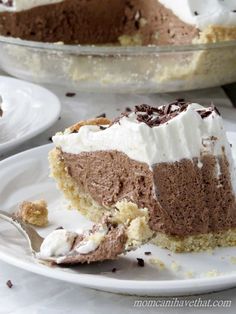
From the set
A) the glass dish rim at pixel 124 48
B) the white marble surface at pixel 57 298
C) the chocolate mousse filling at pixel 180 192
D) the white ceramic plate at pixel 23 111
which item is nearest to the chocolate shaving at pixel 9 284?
the white marble surface at pixel 57 298

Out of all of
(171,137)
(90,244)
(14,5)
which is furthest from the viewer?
(14,5)

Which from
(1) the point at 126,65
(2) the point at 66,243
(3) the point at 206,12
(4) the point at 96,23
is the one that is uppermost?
(4) the point at 96,23

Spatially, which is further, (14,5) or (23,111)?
(14,5)

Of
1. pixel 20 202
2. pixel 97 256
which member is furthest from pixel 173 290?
pixel 20 202

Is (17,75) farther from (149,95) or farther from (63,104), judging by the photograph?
(149,95)

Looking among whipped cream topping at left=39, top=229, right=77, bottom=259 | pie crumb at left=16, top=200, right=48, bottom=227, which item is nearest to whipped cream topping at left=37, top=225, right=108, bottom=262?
whipped cream topping at left=39, top=229, right=77, bottom=259

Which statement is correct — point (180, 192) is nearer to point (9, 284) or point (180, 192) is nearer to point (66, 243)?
point (66, 243)

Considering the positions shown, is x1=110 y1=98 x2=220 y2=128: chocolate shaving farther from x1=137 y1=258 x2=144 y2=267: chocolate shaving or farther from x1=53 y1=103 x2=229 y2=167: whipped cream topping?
x1=137 y1=258 x2=144 y2=267: chocolate shaving

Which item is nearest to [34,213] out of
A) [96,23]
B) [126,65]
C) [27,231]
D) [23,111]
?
[27,231]
